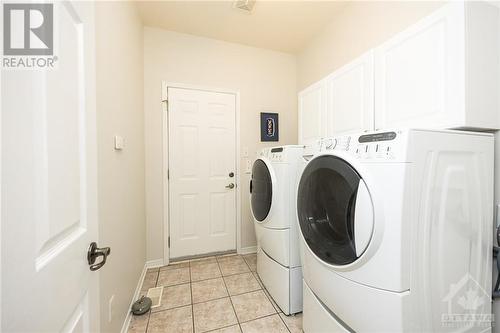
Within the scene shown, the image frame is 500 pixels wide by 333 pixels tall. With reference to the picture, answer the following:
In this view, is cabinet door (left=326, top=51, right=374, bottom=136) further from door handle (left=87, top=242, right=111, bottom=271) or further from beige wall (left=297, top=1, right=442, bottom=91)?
door handle (left=87, top=242, right=111, bottom=271)

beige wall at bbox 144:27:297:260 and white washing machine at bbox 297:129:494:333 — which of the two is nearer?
white washing machine at bbox 297:129:494:333

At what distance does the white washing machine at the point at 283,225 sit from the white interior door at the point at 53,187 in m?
1.17

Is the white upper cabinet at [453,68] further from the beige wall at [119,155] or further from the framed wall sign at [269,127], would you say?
the framed wall sign at [269,127]

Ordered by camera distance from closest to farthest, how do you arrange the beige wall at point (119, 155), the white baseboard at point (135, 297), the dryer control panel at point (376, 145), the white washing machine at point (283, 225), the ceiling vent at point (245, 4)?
the dryer control panel at point (376, 145)
the beige wall at point (119, 155)
the white baseboard at point (135, 297)
the white washing machine at point (283, 225)
the ceiling vent at point (245, 4)

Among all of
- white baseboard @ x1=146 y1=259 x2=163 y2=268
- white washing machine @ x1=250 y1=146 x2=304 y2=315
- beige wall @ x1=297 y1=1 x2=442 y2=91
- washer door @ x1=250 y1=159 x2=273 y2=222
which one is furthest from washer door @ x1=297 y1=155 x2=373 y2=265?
white baseboard @ x1=146 y1=259 x2=163 y2=268

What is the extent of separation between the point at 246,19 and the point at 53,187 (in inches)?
93.3

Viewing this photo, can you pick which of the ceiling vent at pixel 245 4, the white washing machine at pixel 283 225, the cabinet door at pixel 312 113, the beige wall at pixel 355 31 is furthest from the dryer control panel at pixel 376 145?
the ceiling vent at pixel 245 4

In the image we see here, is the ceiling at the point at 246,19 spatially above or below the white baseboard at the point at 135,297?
above

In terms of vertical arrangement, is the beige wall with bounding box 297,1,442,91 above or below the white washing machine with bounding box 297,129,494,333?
above

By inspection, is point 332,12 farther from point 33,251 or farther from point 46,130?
point 33,251

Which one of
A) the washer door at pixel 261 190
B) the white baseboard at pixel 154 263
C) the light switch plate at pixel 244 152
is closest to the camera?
the washer door at pixel 261 190

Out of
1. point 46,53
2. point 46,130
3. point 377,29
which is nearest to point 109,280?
point 46,130

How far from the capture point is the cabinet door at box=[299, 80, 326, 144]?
1697mm

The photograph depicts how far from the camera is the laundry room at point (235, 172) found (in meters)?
0.48
